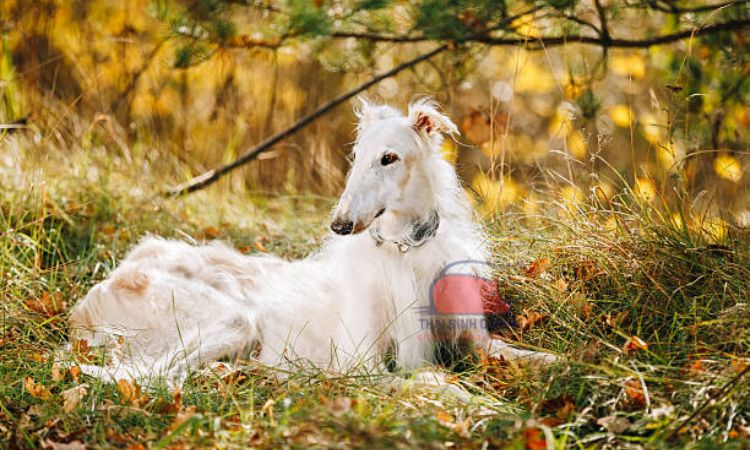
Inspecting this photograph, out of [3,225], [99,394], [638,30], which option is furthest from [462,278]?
[638,30]

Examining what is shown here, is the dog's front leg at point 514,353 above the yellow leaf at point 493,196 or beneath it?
beneath

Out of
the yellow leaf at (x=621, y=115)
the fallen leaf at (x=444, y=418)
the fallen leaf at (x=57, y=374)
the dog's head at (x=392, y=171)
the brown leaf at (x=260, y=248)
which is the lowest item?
the brown leaf at (x=260, y=248)

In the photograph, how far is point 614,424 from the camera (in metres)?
2.73

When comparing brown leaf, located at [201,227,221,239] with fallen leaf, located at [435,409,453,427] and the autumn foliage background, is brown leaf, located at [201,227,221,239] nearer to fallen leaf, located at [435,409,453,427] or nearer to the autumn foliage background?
the autumn foliage background

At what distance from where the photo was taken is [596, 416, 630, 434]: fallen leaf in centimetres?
271

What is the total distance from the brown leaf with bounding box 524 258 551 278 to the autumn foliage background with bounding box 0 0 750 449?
0.07 ft

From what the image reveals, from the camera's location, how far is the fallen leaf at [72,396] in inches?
120

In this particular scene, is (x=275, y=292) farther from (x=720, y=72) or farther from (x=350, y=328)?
(x=720, y=72)

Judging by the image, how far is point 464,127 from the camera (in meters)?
5.41

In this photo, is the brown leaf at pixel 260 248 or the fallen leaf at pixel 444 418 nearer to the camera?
the fallen leaf at pixel 444 418

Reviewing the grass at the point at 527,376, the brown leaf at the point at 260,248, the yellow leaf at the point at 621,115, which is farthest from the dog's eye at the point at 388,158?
the yellow leaf at the point at 621,115

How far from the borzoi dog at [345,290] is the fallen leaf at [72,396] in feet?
0.72

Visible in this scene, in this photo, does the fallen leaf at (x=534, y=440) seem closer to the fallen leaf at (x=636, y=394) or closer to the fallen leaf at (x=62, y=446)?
the fallen leaf at (x=636, y=394)

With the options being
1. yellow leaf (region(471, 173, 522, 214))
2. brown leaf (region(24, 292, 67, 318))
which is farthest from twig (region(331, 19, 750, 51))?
brown leaf (region(24, 292, 67, 318))
